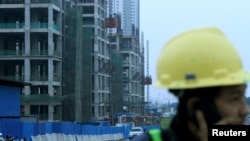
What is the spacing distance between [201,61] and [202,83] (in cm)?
9

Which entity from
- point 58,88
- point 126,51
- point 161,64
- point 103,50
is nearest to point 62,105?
point 58,88

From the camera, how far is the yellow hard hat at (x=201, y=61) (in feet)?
7.64

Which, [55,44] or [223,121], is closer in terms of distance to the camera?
[223,121]

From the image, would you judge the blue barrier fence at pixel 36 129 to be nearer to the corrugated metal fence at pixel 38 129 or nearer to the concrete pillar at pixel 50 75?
the corrugated metal fence at pixel 38 129

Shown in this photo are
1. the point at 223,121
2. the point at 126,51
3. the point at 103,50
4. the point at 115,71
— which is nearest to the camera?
the point at 223,121

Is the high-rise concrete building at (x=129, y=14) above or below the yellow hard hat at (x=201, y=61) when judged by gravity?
above

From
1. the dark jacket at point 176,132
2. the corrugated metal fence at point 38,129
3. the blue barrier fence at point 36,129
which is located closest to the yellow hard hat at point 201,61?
the dark jacket at point 176,132

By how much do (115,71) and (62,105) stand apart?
23177 millimetres

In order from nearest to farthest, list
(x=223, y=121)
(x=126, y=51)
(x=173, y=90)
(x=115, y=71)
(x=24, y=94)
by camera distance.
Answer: (x=223, y=121)
(x=173, y=90)
(x=24, y=94)
(x=115, y=71)
(x=126, y=51)

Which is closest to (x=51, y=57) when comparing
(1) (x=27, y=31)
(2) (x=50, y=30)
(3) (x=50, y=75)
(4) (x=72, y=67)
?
(3) (x=50, y=75)

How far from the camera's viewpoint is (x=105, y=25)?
3029 inches

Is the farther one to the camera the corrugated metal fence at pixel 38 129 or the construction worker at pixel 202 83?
the corrugated metal fence at pixel 38 129

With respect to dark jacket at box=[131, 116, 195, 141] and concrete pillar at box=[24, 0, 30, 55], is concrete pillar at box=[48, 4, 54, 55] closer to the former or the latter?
concrete pillar at box=[24, 0, 30, 55]

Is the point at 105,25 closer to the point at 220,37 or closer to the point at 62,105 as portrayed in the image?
the point at 62,105
